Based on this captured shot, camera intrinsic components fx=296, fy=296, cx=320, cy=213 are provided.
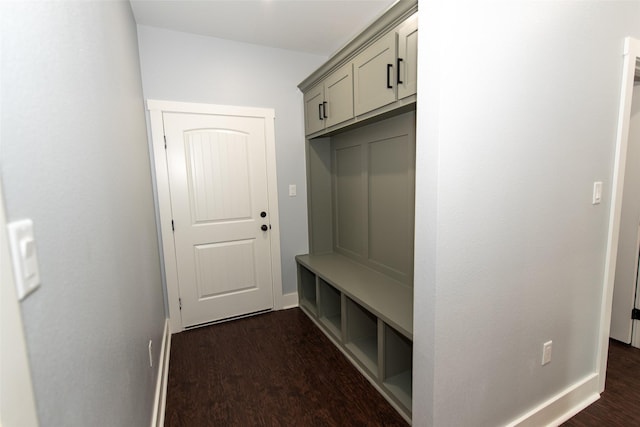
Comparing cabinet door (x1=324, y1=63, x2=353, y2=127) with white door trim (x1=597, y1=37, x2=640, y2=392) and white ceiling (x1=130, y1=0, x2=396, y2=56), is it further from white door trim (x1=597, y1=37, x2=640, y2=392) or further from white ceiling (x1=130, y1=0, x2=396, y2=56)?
white door trim (x1=597, y1=37, x2=640, y2=392)

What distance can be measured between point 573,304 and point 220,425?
2084 millimetres

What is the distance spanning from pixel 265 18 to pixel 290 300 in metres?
2.61

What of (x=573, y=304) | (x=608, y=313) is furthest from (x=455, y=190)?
(x=608, y=313)

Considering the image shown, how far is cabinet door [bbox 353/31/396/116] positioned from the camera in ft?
5.79

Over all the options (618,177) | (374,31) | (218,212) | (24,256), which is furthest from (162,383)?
(618,177)

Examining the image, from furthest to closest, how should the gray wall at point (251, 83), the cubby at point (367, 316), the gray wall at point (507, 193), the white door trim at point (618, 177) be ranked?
the gray wall at point (251, 83), the cubby at point (367, 316), the white door trim at point (618, 177), the gray wall at point (507, 193)

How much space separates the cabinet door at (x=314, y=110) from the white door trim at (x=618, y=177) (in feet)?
6.29

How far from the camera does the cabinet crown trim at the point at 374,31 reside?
1.62 m

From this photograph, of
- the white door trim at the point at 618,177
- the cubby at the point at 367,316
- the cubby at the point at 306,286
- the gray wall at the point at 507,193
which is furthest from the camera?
the cubby at the point at 306,286

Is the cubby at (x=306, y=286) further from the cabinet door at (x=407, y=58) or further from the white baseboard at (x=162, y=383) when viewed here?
the cabinet door at (x=407, y=58)

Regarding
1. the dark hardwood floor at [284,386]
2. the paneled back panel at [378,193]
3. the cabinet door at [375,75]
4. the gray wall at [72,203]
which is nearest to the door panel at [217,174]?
the paneled back panel at [378,193]

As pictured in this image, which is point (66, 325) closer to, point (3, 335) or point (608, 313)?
point (3, 335)

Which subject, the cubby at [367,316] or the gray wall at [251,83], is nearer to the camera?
the cubby at [367,316]

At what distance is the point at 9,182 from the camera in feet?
1.54
